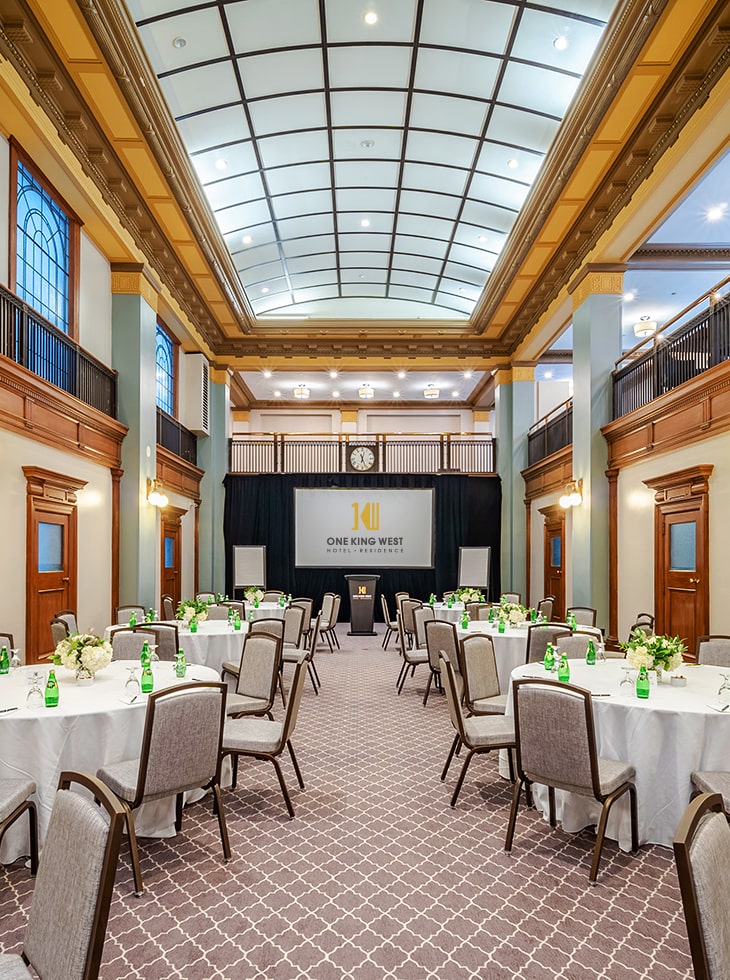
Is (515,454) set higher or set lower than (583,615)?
higher

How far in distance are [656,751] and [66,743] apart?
2.88m

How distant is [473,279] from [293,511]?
19.4 feet

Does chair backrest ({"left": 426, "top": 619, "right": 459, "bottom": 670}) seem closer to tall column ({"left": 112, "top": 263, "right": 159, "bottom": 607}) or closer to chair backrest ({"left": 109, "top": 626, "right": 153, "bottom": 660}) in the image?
chair backrest ({"left": 109, "top": 626, "right": 153, "bottom": 660})

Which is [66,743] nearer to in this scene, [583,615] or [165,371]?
[583,615]

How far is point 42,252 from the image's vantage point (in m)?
7.70

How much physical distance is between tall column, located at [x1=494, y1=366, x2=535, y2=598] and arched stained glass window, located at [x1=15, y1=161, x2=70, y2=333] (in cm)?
876

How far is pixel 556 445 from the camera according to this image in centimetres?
1220

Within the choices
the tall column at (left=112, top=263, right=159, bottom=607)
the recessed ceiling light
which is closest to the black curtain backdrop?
the tall column at (left=112, top=263, right=159, bottom=607)

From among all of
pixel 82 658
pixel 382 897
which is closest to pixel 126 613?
pixel 82 658

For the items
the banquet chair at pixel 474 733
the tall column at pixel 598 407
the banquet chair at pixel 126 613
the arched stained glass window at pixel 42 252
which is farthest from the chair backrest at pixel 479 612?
the arched stained glass window at pixel 42 252

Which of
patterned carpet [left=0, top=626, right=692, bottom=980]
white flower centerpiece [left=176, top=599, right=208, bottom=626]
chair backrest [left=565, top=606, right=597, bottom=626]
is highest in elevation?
white flower centerpiece [left=176, top=599, right=208, bottom=626]

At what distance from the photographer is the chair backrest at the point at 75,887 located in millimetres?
1590

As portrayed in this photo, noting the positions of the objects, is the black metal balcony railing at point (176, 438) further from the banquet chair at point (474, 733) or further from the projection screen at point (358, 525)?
the banquet chair at point (474, 733)

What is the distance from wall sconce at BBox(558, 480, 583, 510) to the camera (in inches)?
389
